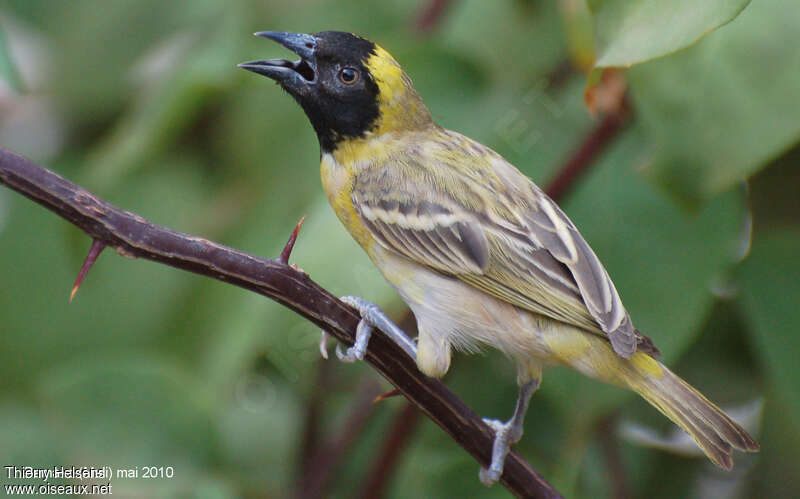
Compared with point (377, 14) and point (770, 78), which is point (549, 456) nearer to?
point (770, 78)

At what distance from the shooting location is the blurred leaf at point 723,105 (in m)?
2.05

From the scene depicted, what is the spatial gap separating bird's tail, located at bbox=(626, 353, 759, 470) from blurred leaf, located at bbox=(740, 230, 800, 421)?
46 centimetres

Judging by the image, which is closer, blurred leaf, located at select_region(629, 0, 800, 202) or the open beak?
blurred leaf, located at select_region(629, 0, 800, 202)

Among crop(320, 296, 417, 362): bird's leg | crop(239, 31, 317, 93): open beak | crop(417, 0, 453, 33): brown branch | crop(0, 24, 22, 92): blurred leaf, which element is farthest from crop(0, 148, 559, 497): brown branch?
crop(417, 0, 453, 33): brown branch

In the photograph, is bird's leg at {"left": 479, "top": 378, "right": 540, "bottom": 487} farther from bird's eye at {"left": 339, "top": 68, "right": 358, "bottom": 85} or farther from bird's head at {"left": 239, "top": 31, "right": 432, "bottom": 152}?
bird's eye at {"left": 339, "top": 68, "right": 358, "bottom": 85}

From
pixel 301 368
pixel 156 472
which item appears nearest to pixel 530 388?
pixel 301 368

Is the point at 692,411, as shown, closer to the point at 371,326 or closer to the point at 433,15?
the point at 371,326

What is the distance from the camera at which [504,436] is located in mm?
2268

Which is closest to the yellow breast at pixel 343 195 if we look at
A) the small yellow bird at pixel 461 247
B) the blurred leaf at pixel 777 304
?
the small yellow bird at pixel 461 247

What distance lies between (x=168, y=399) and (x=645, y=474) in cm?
150

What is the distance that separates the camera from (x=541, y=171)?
2.85 metres

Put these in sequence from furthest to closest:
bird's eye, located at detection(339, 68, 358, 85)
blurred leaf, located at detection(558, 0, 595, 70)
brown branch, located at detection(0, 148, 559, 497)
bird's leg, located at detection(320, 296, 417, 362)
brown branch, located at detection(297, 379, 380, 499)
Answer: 1. brown branch, located at detection(297, 379, 380, 499)
2. blurred leaf, located at detection(558, 0, 595, 70)
3. bird's eye, located at detection(339, 68, 358, 85)
4. bird's leg, located at detection(320, 296, 417, 362)
5. brown branch, located at detection(0, 148, 559, 497)

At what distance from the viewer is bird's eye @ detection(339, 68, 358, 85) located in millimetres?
2600

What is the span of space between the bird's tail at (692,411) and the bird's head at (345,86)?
3.32 feet
